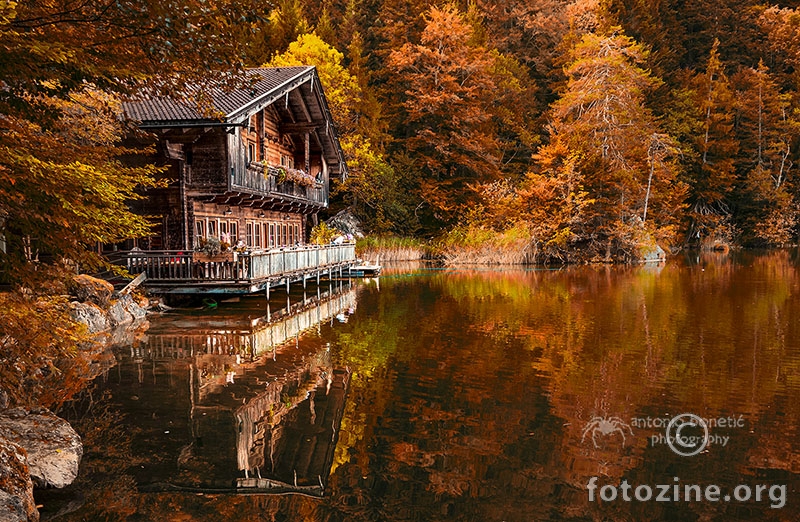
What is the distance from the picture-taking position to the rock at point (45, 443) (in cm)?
679

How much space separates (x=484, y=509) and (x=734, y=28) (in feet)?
250

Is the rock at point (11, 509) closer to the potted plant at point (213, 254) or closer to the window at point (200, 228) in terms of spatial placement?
the potted plant at point (213, 254)

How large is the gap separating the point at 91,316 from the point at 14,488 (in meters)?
11.2

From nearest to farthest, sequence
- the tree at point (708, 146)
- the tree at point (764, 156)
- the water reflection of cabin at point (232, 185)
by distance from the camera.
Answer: the water reflection of cabin at point (232, 185) < the tree at point (708, 146) < the tree at point (764, 156)

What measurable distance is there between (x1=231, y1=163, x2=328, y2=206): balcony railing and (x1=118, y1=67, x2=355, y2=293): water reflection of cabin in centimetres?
4

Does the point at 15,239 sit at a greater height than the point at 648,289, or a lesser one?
greater

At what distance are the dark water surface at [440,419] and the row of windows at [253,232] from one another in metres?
6.60

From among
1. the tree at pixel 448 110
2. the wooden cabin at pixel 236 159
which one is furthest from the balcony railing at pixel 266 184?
the tree at pixel 448 110

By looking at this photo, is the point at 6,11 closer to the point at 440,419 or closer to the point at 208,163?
the point at 440,419

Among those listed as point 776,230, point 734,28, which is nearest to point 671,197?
point 776,230

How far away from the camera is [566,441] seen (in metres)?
8.12

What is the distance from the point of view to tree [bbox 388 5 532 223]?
1817 inches

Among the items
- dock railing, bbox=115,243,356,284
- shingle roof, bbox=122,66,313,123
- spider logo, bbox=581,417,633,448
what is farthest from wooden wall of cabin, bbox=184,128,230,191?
spider logo, bbox=581,417,633,448

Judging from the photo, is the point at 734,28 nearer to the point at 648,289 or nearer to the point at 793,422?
the point at 648,289
